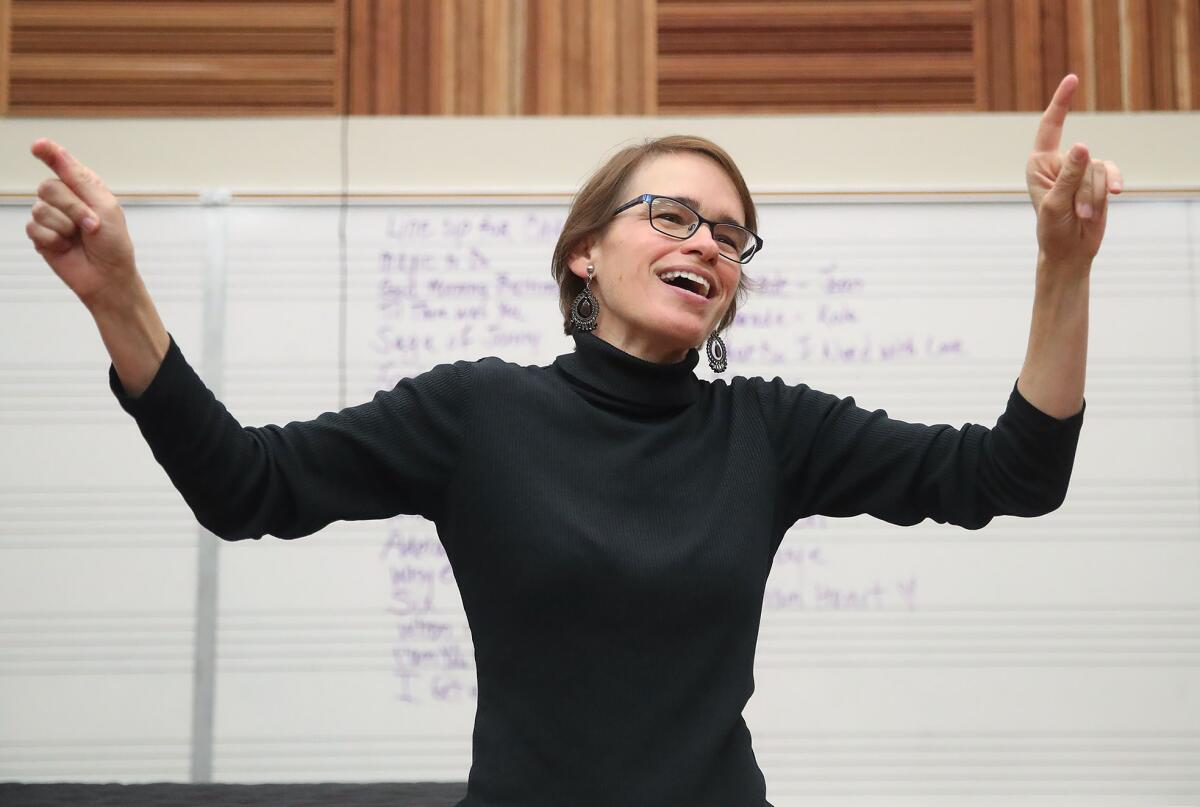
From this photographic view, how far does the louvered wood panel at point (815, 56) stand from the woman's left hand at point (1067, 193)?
1.73 m

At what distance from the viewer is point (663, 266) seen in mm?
990

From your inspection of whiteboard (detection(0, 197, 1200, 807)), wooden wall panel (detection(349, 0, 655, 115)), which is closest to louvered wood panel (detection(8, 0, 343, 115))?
wooden wall panel (detection(349, 0, 655, 115))

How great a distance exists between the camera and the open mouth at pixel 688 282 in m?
0.99

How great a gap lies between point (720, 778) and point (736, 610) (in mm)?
138

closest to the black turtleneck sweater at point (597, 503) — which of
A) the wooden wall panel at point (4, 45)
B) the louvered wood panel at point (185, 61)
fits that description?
the louvered wood panel at point (185, 61)

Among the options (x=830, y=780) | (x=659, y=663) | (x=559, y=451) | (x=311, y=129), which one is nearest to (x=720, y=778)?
(x=659, y=663)

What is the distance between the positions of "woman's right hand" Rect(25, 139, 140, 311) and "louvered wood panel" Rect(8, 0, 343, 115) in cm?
192

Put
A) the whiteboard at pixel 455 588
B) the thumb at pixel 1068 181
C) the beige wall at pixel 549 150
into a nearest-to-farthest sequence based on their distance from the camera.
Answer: the thumb at pixel 1068 181 < the whiteboard at pixel 455 588 < the beige wall at pixel 549 150

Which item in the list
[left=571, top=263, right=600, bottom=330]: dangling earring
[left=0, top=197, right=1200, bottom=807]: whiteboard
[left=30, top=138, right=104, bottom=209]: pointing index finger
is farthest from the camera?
[left=0, top=197, right=1200, bottom=807]: whiteboard

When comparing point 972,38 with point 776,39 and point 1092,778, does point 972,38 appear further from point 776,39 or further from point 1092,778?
point 1092,778

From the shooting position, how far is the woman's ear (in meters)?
1.08

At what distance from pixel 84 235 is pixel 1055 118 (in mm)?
767

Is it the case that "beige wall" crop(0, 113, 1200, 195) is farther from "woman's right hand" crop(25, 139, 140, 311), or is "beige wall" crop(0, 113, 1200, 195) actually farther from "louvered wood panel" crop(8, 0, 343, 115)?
"woman's right hand" crop(25, 139, 140, 311)

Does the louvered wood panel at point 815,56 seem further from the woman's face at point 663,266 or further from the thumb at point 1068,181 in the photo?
the thumb at point 1068,181
